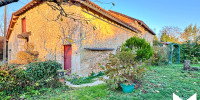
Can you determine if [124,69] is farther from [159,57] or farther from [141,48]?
[159,57]

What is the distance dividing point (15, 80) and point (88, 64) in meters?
4.32

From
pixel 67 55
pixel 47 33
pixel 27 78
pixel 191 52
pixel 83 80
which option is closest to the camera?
pixel 27 78

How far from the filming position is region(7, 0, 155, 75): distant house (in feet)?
24.1

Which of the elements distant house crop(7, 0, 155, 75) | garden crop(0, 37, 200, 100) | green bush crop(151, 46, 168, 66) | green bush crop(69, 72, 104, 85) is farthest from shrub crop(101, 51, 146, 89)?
green bush crop(151, 46, 168, 66)

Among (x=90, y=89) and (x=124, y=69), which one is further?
(x=90, y=89)

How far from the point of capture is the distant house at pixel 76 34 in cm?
735

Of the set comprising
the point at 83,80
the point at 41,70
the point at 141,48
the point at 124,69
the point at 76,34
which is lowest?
the point at 83,80

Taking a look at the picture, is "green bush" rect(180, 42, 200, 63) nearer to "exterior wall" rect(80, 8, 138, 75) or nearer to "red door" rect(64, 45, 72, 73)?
"exterior wall" rect(80, 8, 138, 75)

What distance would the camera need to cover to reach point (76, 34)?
7332 mm

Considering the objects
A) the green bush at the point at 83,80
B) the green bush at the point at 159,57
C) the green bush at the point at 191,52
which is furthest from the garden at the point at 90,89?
the green bush at the point at 191,52

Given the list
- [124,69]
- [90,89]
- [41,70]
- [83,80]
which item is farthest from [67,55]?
[124,69]

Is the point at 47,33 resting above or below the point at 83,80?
above

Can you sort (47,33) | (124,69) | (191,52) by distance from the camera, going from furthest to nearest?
1. (191,52)
2. (47,33)
3. (124,69)

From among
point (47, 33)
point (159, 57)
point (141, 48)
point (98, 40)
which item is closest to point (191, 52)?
point (159, 57)
